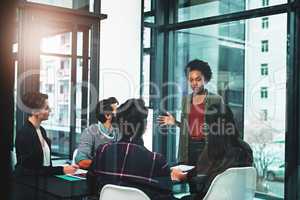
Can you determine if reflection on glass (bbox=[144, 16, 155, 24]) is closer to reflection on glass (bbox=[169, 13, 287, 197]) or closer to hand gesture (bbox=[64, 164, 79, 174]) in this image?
reflection on glass (bbox=[169, 13, 287, 197])

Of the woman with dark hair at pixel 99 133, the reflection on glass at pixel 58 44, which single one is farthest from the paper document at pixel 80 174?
the reflection on glass at pixel 58 44

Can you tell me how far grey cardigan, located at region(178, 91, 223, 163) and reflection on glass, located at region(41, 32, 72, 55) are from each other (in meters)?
0.93

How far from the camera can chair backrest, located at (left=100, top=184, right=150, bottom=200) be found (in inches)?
64.1

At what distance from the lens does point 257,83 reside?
2549 millimetres

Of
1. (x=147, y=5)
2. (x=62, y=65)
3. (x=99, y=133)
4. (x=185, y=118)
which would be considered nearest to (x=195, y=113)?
(x=185, y=118)

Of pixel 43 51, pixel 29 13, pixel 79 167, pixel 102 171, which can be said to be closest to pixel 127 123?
pixel 102 171

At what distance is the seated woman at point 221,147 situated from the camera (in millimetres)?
Answer: 2555

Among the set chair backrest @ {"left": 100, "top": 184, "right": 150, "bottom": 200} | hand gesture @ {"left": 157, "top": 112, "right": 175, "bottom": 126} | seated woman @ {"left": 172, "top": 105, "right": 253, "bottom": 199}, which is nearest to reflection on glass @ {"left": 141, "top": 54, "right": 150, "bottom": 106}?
hand gesture @ {"left": 157, "top": 112, "right": 175, "bottom": 126}

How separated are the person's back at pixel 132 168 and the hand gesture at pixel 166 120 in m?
1.00

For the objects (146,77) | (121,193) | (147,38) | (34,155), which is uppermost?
(147,38)

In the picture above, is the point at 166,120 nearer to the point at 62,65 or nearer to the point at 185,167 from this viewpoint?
the point at 185,167

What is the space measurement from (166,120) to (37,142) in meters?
1.16

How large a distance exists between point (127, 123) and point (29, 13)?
2.54 feet

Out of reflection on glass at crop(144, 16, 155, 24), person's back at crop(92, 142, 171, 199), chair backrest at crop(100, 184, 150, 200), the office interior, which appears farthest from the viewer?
reflection on glass at crop(144, 16, 155, 24)
